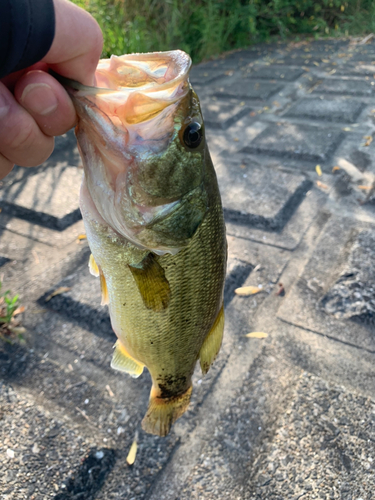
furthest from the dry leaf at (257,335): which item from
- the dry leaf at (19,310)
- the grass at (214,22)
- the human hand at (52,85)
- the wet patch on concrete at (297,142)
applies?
the grass at (214,22)

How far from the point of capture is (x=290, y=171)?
421cm

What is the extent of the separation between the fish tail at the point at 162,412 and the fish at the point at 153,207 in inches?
7.1

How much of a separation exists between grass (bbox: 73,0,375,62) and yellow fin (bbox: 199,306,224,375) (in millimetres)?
5908

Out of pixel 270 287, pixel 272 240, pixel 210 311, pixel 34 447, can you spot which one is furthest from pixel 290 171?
pixel 34 447

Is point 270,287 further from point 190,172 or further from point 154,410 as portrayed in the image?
point 190,172

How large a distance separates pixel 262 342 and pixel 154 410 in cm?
99

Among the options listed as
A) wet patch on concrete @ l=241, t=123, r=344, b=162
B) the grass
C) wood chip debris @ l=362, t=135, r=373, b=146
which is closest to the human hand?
wet patch on concrete @ l=241, t=123, r=344, b=162

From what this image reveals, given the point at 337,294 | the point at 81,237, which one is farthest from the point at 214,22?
the point at 337,294

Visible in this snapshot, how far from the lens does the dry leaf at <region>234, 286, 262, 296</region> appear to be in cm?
279

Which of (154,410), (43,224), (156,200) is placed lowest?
(43,224)

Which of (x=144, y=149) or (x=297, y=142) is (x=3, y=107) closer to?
(x=144, y=149)

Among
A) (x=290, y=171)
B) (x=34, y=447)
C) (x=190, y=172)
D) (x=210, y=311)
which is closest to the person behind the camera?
(x=190, y=172)

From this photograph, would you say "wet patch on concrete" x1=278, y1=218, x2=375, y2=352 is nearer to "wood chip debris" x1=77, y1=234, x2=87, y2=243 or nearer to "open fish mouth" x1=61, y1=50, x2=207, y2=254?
"open fish mouth" x1=61, y1=50, x2=207, y2=254

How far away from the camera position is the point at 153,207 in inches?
47.3
